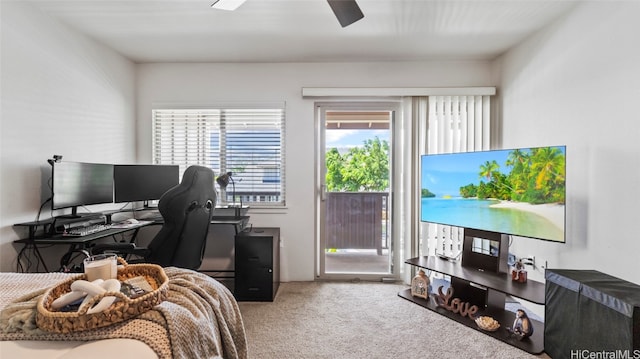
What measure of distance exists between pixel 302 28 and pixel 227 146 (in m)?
1.59

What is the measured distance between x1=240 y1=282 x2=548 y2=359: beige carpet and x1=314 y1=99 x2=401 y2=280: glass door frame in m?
0.39

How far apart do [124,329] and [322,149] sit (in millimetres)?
2696

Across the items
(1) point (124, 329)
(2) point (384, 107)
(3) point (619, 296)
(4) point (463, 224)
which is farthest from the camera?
(2) point (384, 107)

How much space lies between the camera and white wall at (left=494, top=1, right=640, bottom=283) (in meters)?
1.78

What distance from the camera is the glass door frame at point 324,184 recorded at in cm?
331

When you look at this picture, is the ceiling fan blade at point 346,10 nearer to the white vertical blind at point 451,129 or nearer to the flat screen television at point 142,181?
the white vertical blind at point 451,129

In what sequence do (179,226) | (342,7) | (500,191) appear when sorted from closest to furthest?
(342,7) < (179,226) < (500,191)

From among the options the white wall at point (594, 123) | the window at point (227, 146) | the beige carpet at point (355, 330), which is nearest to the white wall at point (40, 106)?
the window at point (227, 146)

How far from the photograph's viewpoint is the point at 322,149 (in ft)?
11.0

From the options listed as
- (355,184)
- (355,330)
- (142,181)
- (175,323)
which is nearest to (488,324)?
(355,330)

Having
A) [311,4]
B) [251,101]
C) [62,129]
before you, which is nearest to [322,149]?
[251,101]

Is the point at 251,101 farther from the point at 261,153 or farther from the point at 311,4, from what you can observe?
the point at 311,4

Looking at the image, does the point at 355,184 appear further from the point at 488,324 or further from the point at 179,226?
the point at 179,226

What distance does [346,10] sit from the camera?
69.5 inches
